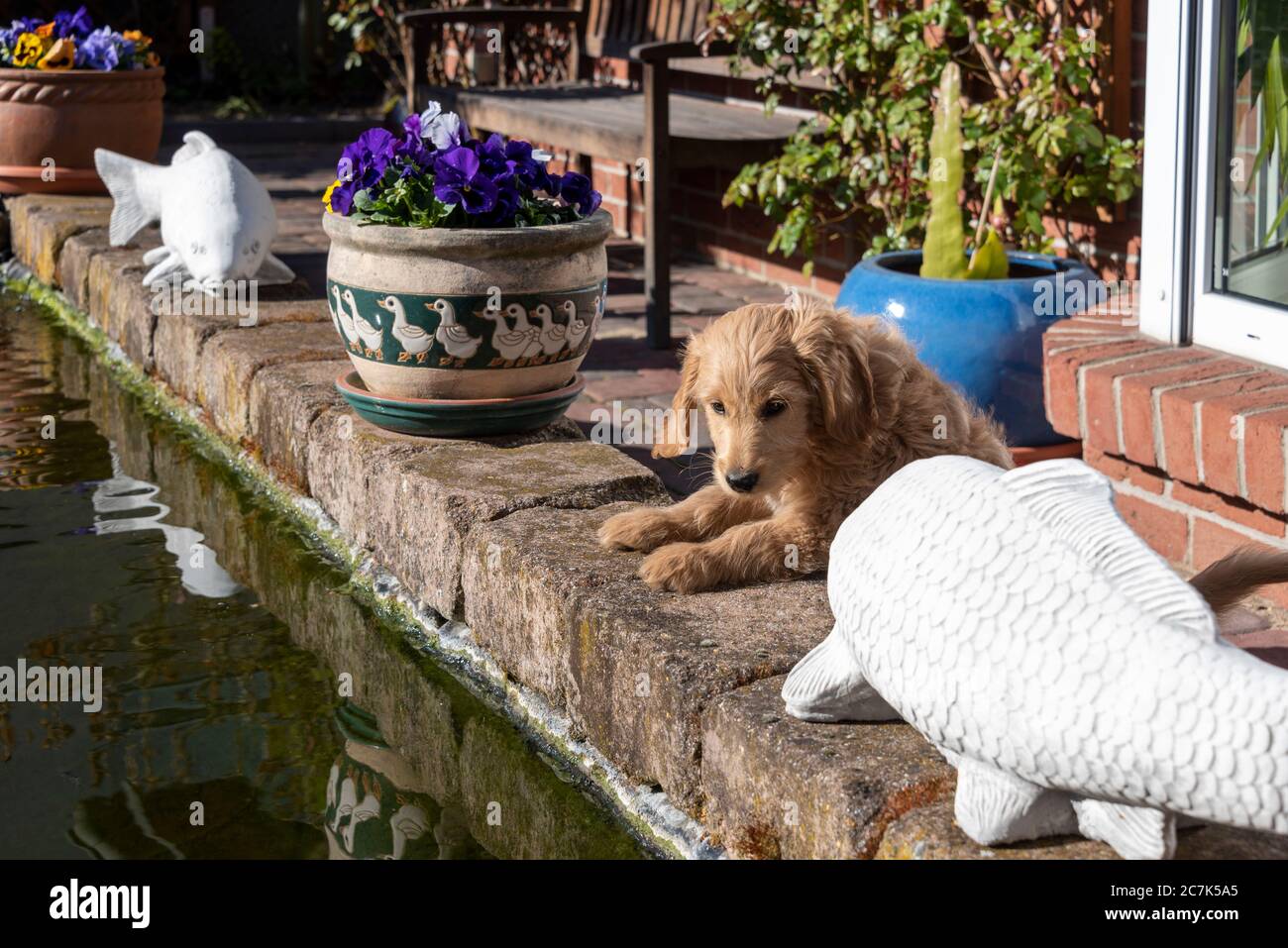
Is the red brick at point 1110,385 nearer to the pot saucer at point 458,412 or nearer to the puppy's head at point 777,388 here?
the puppy's head at point 777,388

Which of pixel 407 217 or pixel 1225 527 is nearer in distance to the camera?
pixel 1225 527

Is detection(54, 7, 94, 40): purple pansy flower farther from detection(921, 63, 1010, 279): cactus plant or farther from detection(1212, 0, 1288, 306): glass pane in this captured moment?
detection(1212, 0, 1288, 306): glass pane

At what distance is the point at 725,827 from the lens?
2.38 metres

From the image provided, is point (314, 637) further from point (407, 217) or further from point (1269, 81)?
point (1269, 81)

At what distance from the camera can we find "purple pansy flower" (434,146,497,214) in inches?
141

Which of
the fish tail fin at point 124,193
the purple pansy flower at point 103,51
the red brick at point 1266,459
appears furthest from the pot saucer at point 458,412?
the purple pansy flower at point 103,51

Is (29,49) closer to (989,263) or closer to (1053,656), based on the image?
(989,263)

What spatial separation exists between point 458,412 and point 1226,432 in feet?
5.57

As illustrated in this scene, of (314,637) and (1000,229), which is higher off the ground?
(1000,229)

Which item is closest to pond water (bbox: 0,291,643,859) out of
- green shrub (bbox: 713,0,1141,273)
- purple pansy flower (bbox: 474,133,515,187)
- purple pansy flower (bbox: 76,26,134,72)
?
purple pansy flower (bbox: 474,133,515,187)
